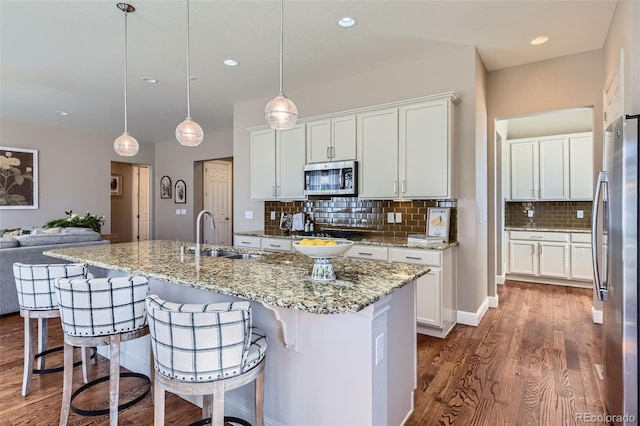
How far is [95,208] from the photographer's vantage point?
7461 millimetres

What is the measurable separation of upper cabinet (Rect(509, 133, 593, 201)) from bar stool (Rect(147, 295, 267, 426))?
5861mm

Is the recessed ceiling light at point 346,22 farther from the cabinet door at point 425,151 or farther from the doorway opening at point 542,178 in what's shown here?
the doorway opening at point 542,178

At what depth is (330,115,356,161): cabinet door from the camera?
4.03m

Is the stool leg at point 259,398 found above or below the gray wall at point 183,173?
below

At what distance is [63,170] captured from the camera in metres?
7.02

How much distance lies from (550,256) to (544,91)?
2.84 metres

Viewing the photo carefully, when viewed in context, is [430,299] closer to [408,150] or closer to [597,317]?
[408,150]

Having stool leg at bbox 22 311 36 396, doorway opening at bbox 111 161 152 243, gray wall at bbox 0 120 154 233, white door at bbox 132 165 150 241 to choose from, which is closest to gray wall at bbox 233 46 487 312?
stool leg at bbox 22 311 36 396

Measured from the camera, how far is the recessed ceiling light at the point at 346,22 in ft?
9.62

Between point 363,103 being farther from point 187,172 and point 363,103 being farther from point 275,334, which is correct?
point 187,172

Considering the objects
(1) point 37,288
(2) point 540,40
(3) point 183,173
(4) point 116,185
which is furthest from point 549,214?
(4) point 116,185

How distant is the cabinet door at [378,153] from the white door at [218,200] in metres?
5.11

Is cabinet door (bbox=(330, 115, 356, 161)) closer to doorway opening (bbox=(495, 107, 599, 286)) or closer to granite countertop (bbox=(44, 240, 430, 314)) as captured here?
granite countertop (bbox=(44, 240, 430, 314))

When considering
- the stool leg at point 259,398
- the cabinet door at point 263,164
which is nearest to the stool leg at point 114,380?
the stool leg at point 259,398
